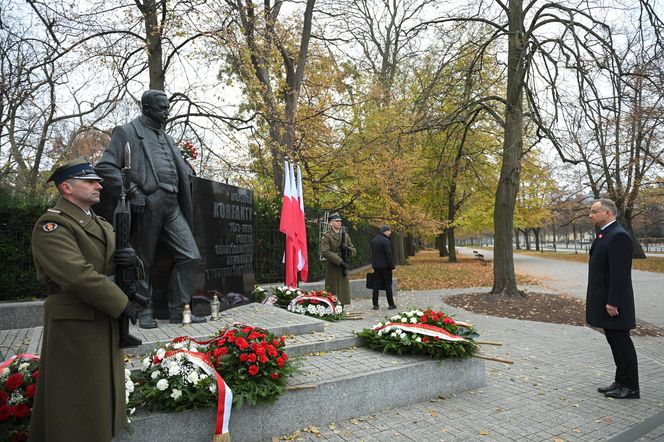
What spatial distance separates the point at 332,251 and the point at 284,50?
796cm

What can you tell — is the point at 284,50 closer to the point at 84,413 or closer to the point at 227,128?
the point at 227,128

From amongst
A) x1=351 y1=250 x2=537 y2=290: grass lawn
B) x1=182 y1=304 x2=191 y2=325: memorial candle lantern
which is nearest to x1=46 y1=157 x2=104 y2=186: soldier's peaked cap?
x1=182 y1=304 x2=191 y2=325: memorial candle lantern

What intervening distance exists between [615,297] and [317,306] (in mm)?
4305

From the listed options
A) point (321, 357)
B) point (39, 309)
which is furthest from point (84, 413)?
point (39, 309)

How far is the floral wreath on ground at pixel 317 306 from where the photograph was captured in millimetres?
7527

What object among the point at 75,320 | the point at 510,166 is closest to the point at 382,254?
the point at 510,166

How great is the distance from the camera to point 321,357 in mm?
5262

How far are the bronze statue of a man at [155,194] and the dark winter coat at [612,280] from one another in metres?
4.88

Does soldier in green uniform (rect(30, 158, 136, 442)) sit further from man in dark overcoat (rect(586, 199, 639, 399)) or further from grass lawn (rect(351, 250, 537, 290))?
grass lawn (rect(351, 250, 537, 290))

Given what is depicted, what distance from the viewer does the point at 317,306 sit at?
759 cm

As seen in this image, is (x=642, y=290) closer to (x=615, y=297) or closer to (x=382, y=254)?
(x=382, y=254)

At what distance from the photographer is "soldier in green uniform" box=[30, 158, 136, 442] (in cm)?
258

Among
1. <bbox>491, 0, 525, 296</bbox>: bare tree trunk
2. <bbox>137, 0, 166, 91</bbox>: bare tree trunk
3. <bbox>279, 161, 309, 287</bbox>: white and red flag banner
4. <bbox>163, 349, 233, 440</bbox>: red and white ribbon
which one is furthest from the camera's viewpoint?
<bbox>491, 0, 525, 296</bbox>: bare tree trunk

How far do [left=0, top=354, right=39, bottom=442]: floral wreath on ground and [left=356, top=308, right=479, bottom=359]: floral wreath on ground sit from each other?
350 cm
